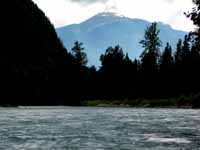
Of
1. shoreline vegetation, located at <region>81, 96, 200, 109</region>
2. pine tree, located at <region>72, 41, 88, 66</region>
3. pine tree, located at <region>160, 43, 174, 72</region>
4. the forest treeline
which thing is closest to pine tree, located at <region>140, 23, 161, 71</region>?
the forest treeline

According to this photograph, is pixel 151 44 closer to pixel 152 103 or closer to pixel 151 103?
pixel 151 103

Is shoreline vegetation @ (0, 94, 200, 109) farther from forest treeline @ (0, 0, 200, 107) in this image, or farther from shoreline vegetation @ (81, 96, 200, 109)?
forest treeline @ (0, 0, 200, 107)

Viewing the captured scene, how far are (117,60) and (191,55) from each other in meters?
23.3

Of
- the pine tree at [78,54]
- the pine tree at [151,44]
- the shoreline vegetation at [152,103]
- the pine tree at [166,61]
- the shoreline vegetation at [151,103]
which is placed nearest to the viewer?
the shoreline vegetation at [151,103]

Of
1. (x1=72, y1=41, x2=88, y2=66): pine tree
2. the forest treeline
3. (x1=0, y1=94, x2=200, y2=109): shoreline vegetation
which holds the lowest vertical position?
(x1=0, y1=94, x2=200, y2=109): shoreline vegetation

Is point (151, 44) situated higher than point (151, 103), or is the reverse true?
point (151, 44)

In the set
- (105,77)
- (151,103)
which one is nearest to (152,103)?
(151,103)

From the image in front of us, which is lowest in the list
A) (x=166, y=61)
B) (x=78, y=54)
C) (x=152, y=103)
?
(x=152, y=103)

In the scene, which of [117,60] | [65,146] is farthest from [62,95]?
[65,146]

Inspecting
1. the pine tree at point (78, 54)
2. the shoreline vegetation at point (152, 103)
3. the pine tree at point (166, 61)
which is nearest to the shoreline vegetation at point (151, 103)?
the shoreline vegetation at point (152, 103)

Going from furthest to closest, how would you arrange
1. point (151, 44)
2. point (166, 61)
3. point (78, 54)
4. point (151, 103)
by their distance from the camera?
point (78, 54), point (151, 44), point (166, 61), point (151, 103)

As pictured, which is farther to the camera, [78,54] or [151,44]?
[78,54]

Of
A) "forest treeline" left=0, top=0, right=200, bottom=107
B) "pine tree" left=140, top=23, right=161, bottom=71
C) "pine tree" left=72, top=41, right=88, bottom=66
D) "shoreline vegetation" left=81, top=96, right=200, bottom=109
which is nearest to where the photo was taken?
"shoreline vegetation" left=81, top=96, right=200, bottom=109

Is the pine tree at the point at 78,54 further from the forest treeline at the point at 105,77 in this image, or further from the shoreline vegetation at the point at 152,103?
the shoreline vegetation at the point at 152,103
